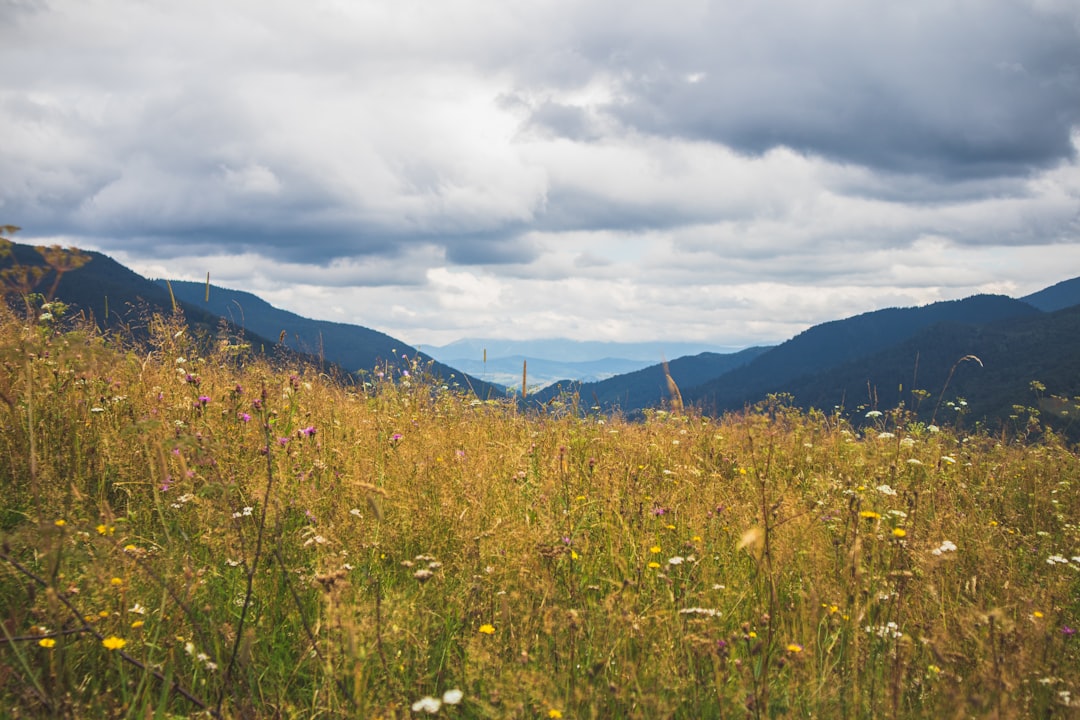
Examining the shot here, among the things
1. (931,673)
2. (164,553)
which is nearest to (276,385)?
(164,553)

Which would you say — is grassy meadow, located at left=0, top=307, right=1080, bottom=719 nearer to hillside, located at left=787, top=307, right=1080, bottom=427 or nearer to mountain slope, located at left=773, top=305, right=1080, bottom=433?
hillside, located at left=787, top=307, right=1080, bottom=427

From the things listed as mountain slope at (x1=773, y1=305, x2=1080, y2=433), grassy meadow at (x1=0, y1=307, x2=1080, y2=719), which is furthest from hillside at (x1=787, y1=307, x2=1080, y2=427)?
grassy meadow at (x1=0, y1=307, x2=1080, y2=719)

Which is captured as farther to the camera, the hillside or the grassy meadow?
the hillside

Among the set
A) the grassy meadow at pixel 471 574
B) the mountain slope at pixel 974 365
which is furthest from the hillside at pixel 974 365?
the grassy meadow at pixel 471 574

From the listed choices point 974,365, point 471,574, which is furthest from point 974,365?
point 471,574

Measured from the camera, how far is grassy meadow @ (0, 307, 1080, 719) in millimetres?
2211

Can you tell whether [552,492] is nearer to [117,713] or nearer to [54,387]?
[117,713]

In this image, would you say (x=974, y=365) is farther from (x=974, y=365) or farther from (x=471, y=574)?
(x=471, y=574)

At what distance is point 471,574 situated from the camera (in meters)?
3.02

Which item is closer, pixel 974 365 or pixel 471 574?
pixel 471 574

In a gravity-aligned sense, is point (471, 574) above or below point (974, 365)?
below

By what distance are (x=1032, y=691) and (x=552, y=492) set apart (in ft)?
8.55

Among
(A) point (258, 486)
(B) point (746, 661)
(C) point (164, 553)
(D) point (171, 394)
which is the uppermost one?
(D) point (171, 394)

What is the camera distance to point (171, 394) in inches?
204
